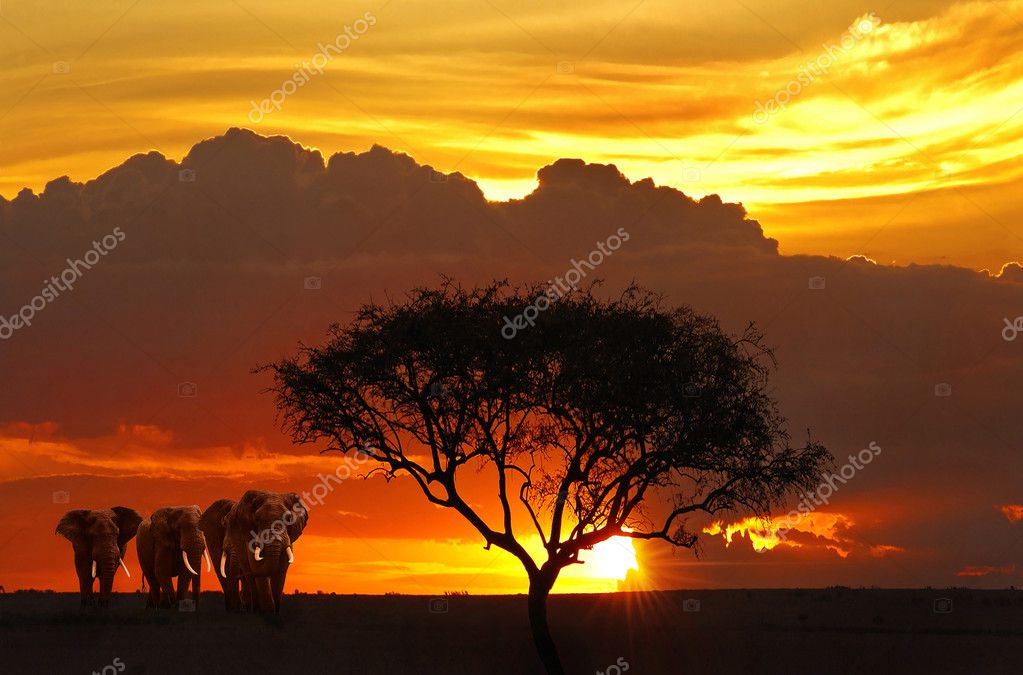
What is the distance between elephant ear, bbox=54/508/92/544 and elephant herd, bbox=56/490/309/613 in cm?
4

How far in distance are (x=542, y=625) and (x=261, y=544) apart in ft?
37.4

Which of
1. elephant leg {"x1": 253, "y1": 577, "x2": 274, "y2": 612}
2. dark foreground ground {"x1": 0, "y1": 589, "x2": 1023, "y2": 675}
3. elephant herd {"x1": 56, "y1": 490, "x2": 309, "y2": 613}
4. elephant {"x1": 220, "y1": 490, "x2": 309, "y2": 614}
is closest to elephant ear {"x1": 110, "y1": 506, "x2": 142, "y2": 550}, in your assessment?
elephant herd {"x1": 56, "y1": 490, "x2": 309, "y2": 613}

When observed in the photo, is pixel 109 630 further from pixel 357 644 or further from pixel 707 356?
pixel 707 356

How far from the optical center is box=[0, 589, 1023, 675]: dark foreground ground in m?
50.5

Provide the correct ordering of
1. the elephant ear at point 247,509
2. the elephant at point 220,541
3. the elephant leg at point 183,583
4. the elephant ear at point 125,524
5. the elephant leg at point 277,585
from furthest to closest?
the elephant ear at point 125,524
the elephant leg at point 183,583
the elephant at point 220,541
the elephant ear at point 247,509
the elephant leg at point 277,585

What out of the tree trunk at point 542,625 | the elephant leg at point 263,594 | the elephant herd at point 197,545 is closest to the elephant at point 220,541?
the elephant herd at point 197,545

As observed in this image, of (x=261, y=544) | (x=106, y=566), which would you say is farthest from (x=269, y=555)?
(x=106, y=566)

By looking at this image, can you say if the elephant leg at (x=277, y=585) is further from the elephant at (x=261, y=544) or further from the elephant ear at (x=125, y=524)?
the elephant ear at (x=125, y=524)

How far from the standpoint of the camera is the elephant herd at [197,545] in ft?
185

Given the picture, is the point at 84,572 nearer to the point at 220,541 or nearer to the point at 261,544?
the point at 220,541

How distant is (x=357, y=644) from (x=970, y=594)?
119 ft

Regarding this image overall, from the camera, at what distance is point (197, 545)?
200ft

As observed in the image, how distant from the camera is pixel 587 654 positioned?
5359cm

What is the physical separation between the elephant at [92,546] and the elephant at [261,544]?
5.54 metres
